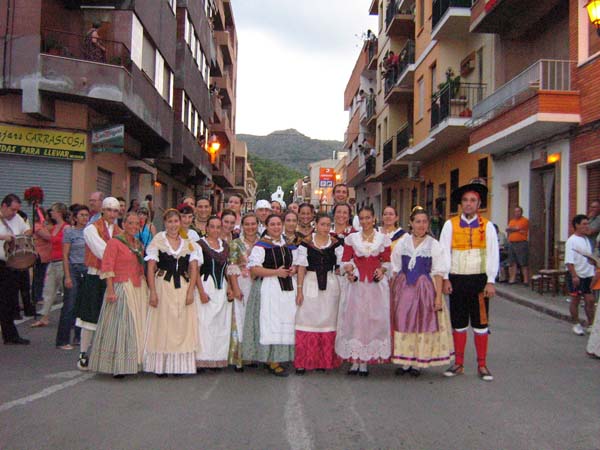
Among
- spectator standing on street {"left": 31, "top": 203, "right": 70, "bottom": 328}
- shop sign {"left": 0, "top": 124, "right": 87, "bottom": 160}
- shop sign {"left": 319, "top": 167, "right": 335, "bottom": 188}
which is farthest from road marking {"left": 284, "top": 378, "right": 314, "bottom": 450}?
shop sign {"left": 319, "top": 167, "right": 335, "bottom": 188}

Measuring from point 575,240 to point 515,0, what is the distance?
30.7 ft

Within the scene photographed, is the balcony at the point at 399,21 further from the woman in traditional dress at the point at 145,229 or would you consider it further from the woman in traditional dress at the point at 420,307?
the woman in traditional dress at the point at 420,307

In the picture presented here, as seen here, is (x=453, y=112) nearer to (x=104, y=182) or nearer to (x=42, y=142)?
(x=104, y=182)

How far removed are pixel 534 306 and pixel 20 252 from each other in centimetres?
956

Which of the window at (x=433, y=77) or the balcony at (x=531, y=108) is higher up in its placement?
the window at (x=433, y=77)

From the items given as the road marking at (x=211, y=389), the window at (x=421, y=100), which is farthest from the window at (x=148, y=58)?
the road marking at (x=211, y=389)

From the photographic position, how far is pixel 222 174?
4178 centimetres

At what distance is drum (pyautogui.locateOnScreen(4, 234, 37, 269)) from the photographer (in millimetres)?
8156

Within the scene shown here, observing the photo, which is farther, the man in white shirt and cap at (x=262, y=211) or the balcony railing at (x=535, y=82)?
the balcony railing at (x=535, y=82)

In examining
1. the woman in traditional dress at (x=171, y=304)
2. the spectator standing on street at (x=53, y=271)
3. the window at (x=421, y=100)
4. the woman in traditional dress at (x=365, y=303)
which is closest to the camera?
the woman in traditional dress at (x=171, y=304)

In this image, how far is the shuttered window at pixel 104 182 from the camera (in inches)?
703

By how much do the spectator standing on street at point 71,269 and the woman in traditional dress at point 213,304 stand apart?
7.01 feet

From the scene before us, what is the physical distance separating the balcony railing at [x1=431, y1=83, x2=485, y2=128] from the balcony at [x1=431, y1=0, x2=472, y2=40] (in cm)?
200

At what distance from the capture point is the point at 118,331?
6508mm
